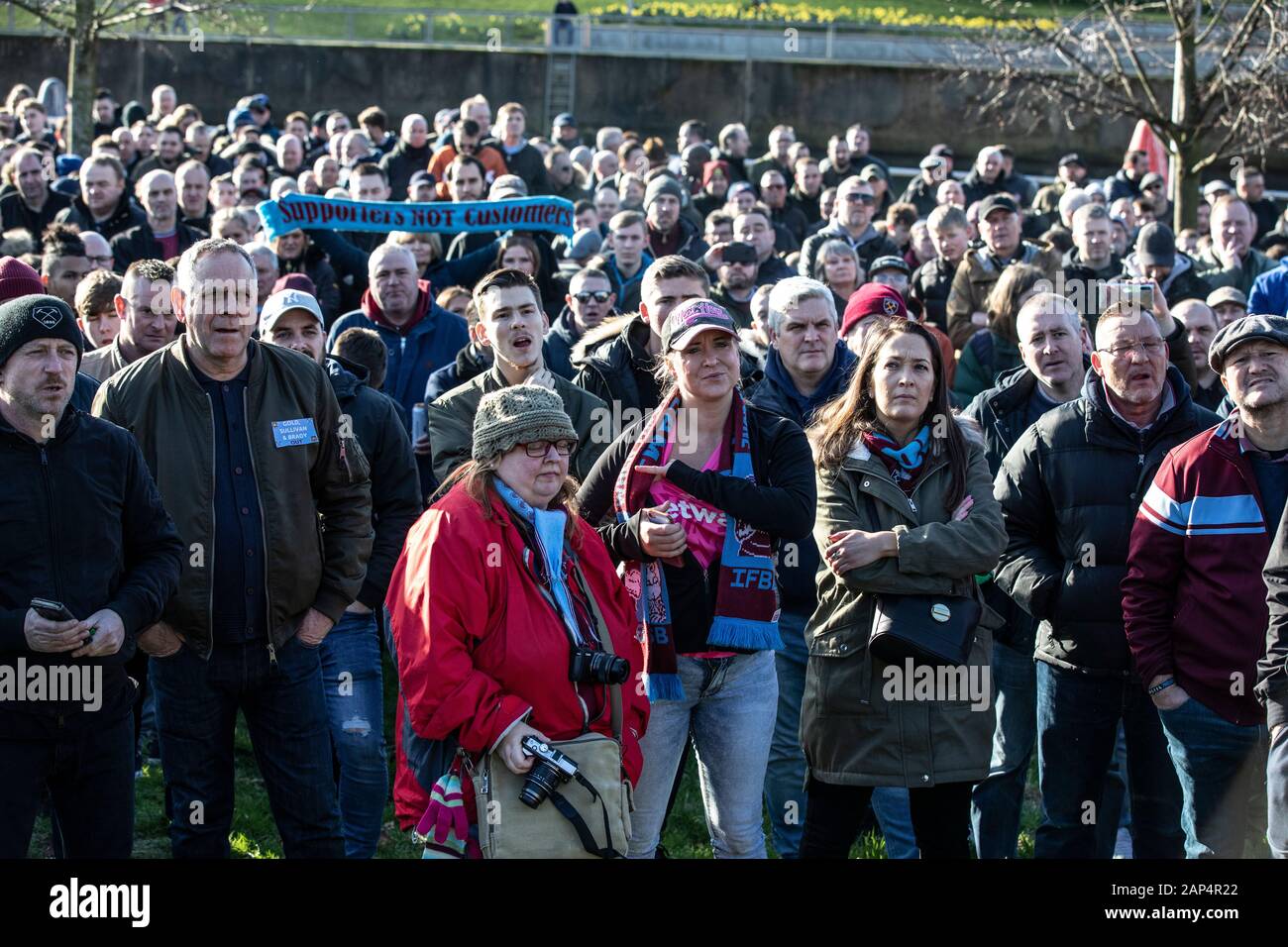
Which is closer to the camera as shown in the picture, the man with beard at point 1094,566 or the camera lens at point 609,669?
the camera lens at point 609,669

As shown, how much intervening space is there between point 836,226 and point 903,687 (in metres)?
8.07

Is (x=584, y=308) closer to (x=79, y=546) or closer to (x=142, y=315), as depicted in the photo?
(x=142, y=315)

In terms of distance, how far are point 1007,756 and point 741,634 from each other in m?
1.63

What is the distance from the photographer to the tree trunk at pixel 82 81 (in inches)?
754

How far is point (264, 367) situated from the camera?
5.86 metres

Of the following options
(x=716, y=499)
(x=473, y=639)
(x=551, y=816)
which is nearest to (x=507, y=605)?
Answer: (x=473, y=639)

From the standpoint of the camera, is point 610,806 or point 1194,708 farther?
point 1194,708

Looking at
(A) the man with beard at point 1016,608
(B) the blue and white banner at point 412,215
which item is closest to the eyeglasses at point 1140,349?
(A) the man with beard at point 1016,608

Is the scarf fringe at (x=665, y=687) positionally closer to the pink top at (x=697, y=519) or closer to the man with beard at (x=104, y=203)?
the pink top at (x=697, y=519)

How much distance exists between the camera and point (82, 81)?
63.0ft

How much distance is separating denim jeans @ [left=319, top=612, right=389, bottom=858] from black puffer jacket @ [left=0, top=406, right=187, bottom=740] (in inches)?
51.2

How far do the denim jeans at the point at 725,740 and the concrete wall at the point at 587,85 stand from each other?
2361 cm

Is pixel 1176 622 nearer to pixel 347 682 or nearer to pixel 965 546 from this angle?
pixel 965 546
